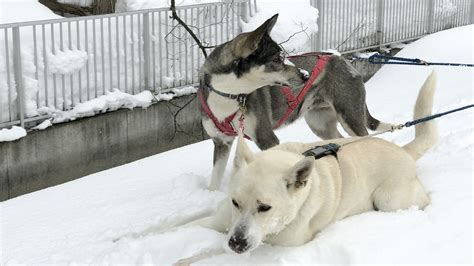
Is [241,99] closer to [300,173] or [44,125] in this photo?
[300,173]

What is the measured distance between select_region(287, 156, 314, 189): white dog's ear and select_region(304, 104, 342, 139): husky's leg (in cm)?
274

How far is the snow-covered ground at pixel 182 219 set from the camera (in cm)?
414

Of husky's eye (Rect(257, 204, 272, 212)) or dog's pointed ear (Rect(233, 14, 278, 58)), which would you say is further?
dog's pointed ear (Rect(233, 14, 278, 58))

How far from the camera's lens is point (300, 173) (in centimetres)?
402

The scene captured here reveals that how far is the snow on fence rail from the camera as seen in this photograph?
710 centimetres

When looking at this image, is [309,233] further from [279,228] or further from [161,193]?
[161,193]

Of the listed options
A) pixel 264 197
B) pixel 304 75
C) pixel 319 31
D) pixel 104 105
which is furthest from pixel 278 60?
pixel 319 31

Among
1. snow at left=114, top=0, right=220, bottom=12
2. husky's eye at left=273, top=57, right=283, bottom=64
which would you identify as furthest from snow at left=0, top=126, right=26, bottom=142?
snow at left=114, top=0, right=220, bottom=12

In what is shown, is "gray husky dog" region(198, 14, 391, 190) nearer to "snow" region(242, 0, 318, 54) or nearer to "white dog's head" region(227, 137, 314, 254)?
"white dog's head" region(227, 137, 314, 254)

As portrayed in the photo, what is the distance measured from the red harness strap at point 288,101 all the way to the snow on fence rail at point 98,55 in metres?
2.01

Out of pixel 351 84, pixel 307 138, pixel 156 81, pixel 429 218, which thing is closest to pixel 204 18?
pixel 156 81

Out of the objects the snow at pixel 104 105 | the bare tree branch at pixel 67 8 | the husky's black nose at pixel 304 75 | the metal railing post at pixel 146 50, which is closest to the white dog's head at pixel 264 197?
the husky's black nose at pixel 304 75

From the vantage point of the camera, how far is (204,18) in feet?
30.3

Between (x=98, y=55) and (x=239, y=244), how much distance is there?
15.3 feet
